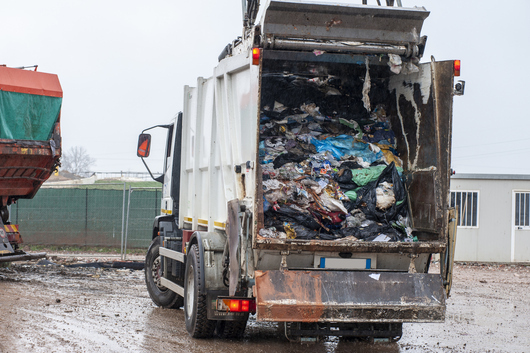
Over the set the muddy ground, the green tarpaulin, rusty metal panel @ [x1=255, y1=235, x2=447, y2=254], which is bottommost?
the muddy ground

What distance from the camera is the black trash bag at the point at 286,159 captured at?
21.4 feet

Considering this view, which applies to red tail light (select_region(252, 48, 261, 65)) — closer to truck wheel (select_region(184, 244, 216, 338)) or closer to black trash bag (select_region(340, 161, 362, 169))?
black trash bag (select_region(340, 161, 362, 169))

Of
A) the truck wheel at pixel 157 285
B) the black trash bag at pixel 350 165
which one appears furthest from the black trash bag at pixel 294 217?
the truck wheel at pixel 157 285

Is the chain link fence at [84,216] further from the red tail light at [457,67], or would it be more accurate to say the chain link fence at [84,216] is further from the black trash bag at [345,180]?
the red tail light at [457,67]

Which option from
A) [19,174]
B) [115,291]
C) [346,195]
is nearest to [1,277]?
[19,174]

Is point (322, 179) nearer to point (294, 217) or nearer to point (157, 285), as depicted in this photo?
point (294, 217)

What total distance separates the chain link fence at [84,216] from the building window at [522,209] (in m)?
9.64

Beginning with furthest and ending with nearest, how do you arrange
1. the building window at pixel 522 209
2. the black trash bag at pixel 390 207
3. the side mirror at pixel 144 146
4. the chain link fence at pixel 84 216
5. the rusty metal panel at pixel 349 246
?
1. the chain link fence at pixel 84 216
2. the building window at pixel 522 209
3. the side mirror at pixel 144 146
4. the black trash bag at pixel 390 207
5. the rusty metal panel at pixel 349 246

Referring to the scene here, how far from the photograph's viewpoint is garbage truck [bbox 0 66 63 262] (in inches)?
423

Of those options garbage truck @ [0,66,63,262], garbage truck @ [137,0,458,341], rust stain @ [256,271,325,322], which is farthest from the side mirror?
rust stain @ [256,271,325,322]

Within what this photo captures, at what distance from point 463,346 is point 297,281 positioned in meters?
2.23

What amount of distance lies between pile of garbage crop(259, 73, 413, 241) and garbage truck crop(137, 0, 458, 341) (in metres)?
0.01

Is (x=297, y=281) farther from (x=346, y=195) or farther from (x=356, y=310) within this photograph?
(x=346, y=195)

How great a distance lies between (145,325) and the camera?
24.1 ft
